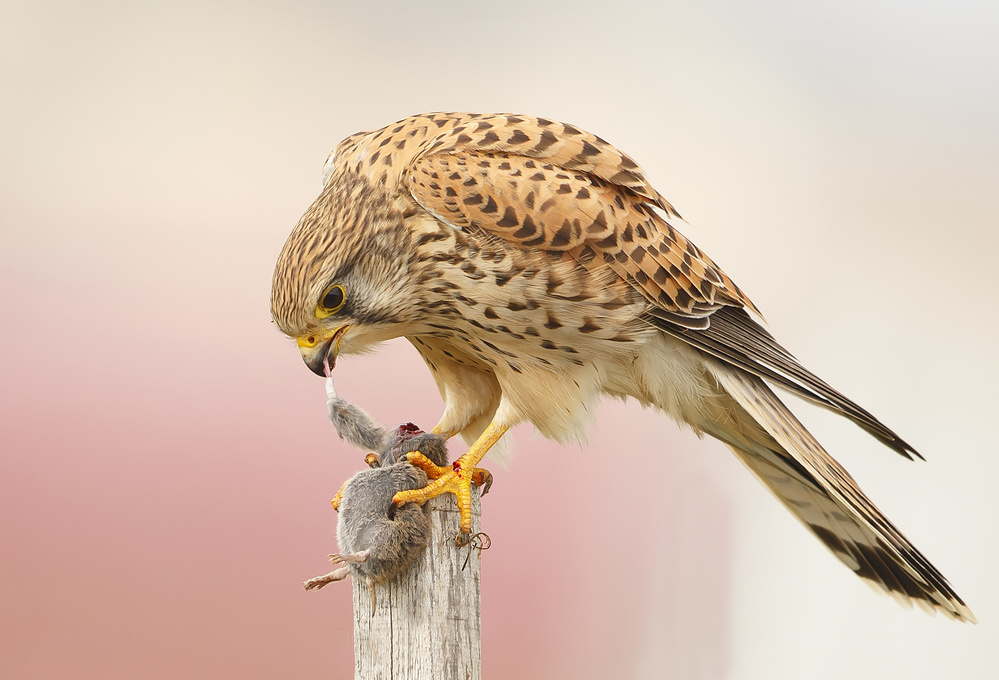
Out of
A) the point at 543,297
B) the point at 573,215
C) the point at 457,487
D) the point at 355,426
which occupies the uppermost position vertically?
the point at 573,215

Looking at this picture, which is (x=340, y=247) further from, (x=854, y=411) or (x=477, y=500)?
→ (x=854, y=411)

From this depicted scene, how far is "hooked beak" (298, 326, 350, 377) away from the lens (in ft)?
5.73

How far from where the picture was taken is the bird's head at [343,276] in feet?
5.52

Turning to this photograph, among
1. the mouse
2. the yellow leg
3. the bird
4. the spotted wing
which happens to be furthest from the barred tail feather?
the mouse

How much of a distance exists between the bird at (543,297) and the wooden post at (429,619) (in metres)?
0.09

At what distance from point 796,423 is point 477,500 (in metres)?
0.78

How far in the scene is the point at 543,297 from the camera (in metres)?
1.74

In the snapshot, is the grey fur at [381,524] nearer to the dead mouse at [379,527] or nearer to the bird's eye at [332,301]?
the dead mouse at [379,527]

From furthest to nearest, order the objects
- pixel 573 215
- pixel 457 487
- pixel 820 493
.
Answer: pixel 820 493 < pixel 573 215 < pixel 457 487

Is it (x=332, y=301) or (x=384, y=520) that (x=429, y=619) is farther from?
(x=332, y=301)

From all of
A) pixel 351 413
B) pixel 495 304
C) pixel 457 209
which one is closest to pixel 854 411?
pixel 495 304

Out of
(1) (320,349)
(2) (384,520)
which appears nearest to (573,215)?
(1) (320,349)

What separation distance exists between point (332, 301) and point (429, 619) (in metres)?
0.65

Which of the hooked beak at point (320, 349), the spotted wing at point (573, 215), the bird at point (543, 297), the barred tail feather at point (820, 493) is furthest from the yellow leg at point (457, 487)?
the barred tail feather at point (820, 493)
